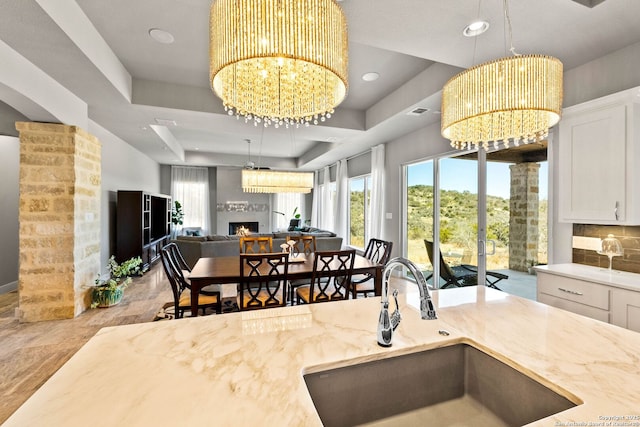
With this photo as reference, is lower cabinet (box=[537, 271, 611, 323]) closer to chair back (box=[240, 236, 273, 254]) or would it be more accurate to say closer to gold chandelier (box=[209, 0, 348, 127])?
gold chandelier (box=[209, 0, 348, 127])

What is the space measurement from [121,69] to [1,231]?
11.3 feet

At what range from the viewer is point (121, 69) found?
334 centimetres

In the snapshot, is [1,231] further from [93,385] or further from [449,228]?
[449,228]

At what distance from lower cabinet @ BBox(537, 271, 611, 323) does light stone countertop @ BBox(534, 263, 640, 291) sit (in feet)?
0.13

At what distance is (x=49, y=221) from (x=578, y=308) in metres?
5.25

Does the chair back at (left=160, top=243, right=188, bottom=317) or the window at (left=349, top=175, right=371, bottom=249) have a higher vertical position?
the window at (left=349, top=175, right=371, bottom=249)

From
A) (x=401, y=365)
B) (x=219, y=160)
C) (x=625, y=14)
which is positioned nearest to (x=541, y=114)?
(x=625, y=14)

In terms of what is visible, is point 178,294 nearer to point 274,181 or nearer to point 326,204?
point 274,181

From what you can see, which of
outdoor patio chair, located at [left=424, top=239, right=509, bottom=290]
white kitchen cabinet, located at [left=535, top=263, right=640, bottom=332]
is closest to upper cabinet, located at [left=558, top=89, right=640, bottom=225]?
white kitchen cabinet, located at [left=535, top=263, right=640, bottom=332]

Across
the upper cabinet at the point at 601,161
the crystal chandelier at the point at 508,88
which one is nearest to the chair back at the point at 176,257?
the crystal chandelier at the point at 508,88

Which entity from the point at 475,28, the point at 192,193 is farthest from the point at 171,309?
the point at 192,193

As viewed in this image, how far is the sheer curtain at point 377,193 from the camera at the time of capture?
585 centimetres

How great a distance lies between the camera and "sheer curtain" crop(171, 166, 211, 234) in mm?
9055

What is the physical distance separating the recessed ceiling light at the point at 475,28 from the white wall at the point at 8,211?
630 cm
